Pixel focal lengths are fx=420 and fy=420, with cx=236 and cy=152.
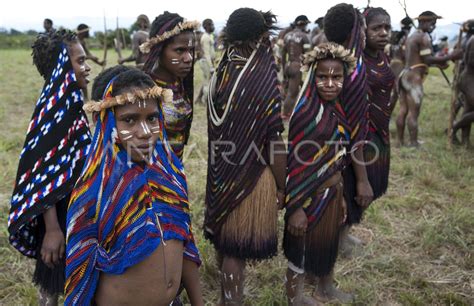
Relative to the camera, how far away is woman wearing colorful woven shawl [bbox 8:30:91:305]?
73.6 inches

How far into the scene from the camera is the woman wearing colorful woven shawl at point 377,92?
2826 mm

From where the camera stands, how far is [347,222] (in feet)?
9.11

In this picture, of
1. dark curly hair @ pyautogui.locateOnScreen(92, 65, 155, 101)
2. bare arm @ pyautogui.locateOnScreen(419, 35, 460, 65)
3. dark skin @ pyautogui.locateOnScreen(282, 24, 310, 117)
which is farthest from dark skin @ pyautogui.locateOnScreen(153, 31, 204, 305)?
dark skin @ pyautogui.locateOnScreen(282, 24, 310, 117)

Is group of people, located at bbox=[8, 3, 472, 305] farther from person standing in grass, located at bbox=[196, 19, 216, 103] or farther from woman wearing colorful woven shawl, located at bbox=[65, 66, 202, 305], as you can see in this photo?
person standing in grass, located at bbox=[196, 19, 216, 103]

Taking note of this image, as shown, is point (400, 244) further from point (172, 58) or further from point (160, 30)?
point (160, 30)

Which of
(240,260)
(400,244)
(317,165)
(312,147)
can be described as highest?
(312,147)

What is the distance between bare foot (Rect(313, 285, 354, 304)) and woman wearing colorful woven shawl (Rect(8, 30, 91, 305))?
1.59 m

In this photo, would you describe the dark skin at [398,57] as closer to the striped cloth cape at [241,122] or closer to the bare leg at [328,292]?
the bare leg at [328,292]

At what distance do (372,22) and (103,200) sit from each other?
2.22 meters

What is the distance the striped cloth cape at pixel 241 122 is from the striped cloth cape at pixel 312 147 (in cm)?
15

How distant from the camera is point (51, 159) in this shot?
1896 mm

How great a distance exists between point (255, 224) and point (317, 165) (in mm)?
464

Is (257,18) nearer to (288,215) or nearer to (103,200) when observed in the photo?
(288,215)

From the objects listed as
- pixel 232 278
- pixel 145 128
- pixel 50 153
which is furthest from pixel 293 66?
pixel 145 128
